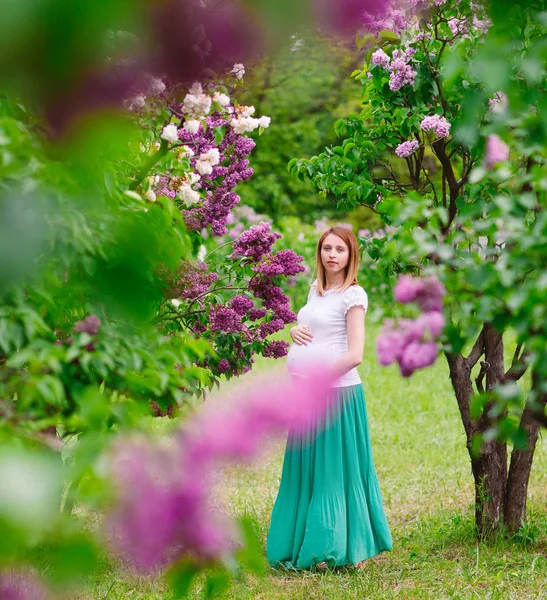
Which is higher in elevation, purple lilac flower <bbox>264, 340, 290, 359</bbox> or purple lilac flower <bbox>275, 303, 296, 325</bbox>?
purple lilac flower <bbox>275, 303, 296, 325</bbox>

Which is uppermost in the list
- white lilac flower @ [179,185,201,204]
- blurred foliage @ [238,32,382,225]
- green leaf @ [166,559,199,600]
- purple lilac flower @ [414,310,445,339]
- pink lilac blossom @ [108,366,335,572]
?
blurred foliage @ [238,32,382,225]

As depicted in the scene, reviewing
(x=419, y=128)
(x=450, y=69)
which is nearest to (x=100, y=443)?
(x=450, y=69)

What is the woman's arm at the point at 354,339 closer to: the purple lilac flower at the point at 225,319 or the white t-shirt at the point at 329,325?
the white t-shirt at the point at 329,325

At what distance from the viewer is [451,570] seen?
4074 millimetres

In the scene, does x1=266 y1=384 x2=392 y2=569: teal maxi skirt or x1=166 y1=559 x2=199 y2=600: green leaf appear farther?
x1=266 y1=384 x2=392 y2=569: teal maxi skirt

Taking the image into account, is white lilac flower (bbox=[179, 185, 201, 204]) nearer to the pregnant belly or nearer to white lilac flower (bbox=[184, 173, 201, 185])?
white lilac flower (bbox=[184, 173, 201, 185])

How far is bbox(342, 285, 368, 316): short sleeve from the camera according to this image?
3945mm

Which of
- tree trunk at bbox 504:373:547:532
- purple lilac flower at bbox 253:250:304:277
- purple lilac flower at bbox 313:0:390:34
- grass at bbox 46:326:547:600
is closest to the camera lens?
purple lilac flower at bbox 313:0:390:34

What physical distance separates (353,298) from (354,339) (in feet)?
0.63

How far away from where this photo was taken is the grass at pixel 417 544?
3.80 metres

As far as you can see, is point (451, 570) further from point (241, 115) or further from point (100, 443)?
point (100, 443)

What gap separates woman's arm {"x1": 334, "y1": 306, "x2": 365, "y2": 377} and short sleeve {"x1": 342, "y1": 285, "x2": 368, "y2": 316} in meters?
0.02

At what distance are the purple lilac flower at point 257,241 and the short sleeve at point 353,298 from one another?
0.43m

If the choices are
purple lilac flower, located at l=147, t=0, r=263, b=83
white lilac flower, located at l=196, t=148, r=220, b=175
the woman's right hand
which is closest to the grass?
the woman's right hand
